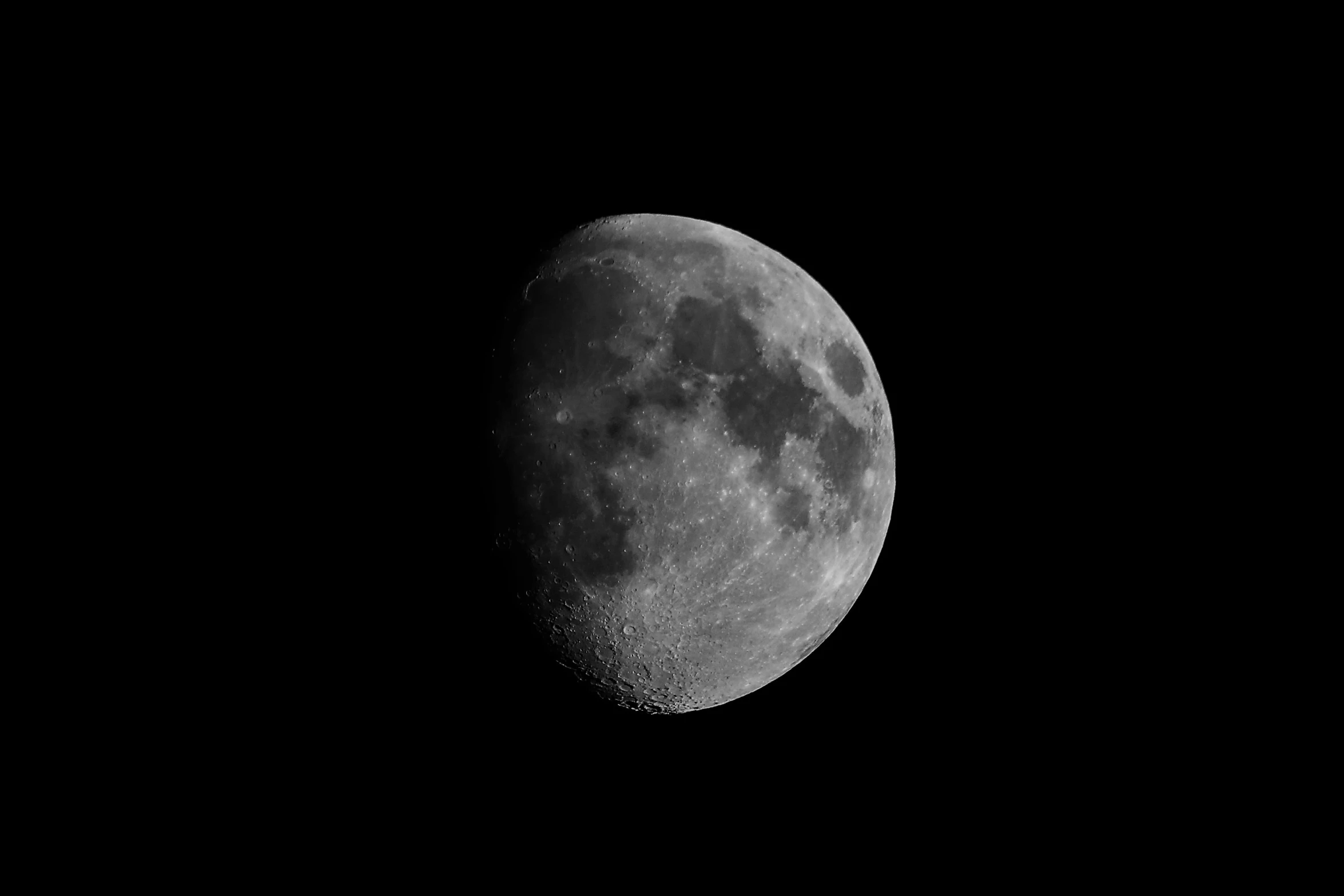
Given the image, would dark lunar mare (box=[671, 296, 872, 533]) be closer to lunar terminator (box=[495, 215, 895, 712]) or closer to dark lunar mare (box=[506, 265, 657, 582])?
lunar terminator (box=[495, 215, 895, 712])

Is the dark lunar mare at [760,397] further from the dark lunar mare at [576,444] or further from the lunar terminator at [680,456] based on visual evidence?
the dark lunar mare at [576,444]

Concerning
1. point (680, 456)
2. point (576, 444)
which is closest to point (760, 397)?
point (680, 456)

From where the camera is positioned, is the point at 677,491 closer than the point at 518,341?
Yes

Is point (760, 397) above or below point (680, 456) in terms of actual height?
above

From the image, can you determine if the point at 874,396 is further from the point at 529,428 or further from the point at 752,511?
the point at 529,428

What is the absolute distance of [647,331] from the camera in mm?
3258

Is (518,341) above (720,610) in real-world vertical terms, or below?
above

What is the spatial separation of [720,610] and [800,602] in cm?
36

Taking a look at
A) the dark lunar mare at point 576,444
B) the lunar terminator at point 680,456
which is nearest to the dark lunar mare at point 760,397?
the lunar terminator at point 680,456

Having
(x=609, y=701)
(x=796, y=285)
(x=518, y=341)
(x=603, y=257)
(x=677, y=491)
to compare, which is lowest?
(x=609, y=701)

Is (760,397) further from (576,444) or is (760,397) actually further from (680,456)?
(576,444)

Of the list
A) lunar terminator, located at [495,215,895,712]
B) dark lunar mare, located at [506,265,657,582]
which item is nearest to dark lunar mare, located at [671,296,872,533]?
lunar terminator, located at [495,215,895,712]

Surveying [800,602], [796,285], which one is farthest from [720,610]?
[796,285]

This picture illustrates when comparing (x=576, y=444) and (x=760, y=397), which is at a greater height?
(x=760, y=397)
